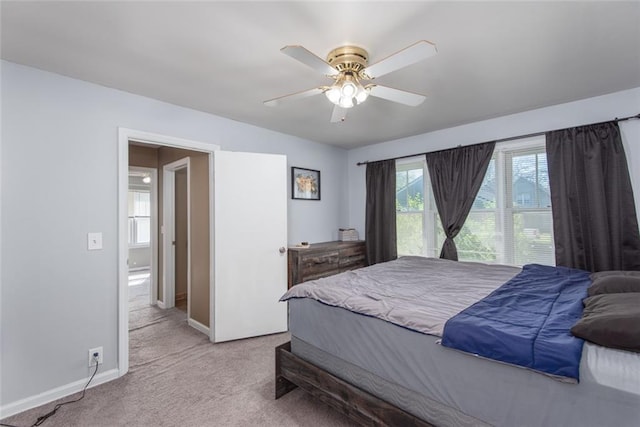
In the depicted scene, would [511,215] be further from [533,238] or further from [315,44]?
[315,44]

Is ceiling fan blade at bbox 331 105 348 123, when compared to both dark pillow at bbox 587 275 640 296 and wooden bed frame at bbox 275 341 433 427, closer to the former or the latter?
wooden bed frame at bbox 275 341 433 427

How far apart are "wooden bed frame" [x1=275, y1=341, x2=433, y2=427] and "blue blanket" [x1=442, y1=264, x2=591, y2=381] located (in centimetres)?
49

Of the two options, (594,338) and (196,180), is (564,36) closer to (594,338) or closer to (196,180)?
(594,338)

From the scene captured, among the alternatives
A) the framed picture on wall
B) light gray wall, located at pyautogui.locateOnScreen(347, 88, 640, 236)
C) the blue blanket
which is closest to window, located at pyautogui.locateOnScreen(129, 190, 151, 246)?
the framed picture on wall

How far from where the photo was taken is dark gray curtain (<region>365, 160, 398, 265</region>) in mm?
4180

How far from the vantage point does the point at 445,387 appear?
4.42 feet

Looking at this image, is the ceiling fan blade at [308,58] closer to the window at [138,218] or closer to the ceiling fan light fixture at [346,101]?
the ceiling fan light fixture at [346,101]

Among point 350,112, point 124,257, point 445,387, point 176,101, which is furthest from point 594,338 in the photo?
point 176,101

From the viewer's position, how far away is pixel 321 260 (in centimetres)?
376

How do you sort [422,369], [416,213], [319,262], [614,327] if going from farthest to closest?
[416,213]
[319,262]
[422,369]
[614,327]

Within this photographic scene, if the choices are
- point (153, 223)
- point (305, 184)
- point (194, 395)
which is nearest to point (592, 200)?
point (305, 184)

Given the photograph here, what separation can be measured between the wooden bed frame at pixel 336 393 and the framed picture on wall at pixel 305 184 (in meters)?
2.34

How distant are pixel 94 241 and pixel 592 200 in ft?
14.7

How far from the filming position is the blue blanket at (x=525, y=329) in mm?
1108
